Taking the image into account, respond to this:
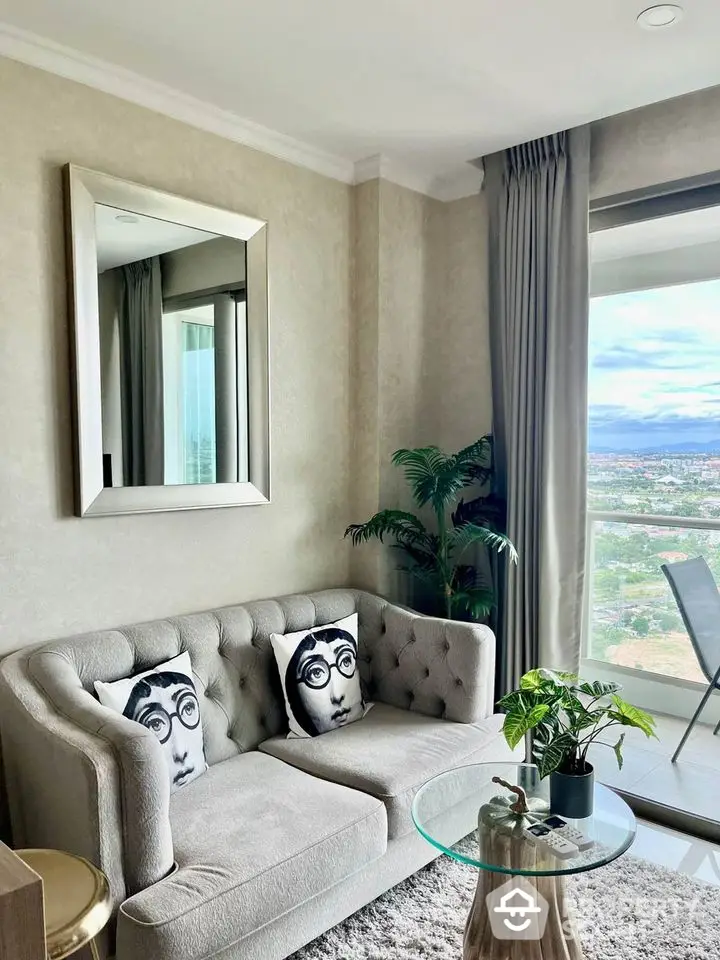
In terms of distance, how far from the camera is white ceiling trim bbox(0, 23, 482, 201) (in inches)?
89.0

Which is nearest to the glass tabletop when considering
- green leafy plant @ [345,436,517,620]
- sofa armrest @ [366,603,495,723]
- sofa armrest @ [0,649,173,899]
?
sofa armrest @ [366,603,495,723]

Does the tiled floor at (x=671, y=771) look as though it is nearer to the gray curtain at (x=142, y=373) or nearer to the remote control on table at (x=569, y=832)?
the remote control on table at (x=569, y=832)

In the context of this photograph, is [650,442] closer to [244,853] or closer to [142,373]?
[142,373]

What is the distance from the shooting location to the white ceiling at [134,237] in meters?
2.43

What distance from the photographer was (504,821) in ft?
5.88

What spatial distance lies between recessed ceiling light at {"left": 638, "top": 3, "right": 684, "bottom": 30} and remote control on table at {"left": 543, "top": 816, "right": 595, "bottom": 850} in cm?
213

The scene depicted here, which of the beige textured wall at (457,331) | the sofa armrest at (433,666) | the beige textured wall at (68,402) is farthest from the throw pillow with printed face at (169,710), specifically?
the beige textured wall at (457,331)

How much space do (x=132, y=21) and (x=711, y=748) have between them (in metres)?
3.33

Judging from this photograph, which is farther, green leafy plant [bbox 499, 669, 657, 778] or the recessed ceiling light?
the recessed ceiling light

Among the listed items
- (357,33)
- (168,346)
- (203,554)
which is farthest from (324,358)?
(357,33)

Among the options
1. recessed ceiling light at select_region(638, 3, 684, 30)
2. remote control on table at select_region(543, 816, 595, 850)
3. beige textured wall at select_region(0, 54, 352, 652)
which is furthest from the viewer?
beige textured wall at select_region(0, 54, 352, 652)

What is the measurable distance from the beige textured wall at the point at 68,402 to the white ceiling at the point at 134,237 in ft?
0.42

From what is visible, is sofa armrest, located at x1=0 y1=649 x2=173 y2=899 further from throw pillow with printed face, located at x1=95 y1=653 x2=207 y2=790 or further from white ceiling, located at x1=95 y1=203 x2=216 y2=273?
white ceiling, located at x1=95 y1=203 x2=216 y2=273

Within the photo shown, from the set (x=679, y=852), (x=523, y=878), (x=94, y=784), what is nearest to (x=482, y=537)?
(x=679, y=852)
